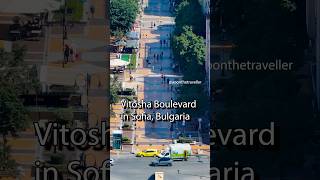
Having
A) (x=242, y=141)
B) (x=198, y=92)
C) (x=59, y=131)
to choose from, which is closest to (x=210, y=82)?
(x=198, y=92)

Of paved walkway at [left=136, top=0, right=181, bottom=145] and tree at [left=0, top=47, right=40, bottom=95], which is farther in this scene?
paved walkway at [left=136, top=0, right=181, bottom=145]

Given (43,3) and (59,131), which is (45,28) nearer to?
(43,3)

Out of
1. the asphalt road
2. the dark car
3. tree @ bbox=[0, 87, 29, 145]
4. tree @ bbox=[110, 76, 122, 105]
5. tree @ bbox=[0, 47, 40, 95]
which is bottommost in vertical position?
the asphalt road

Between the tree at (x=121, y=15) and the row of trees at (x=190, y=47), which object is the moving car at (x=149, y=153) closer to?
the row of trees at (x=190, y=47)

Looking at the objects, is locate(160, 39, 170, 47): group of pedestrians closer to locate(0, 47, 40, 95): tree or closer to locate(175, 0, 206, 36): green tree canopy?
locate(175, 0, 206, 36): green tree canopy

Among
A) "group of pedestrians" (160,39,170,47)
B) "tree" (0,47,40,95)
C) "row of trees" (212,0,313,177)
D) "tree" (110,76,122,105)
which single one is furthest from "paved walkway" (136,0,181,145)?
"tree" (0,47,40,95)

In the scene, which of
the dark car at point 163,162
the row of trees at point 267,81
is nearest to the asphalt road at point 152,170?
the dark car at point 163,162
